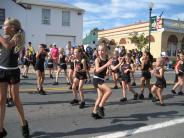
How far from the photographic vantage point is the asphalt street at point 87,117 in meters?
7.51

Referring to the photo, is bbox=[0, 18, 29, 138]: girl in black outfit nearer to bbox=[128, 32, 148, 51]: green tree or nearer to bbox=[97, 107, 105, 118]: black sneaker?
bbox=[97, 107, 105, 118]: black sneaker

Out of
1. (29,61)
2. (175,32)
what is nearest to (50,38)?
(175,32)

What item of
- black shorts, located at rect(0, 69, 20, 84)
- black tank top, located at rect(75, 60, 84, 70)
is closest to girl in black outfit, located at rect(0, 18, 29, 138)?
black shorts, located at rect(0, 69, 20, 84)

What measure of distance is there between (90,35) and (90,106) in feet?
155

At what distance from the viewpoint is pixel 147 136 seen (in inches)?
289

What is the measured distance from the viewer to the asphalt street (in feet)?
24.6

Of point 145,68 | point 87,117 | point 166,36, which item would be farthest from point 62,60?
point 166,36

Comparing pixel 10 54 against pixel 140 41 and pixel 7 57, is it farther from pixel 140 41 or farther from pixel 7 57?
pixel 140 41

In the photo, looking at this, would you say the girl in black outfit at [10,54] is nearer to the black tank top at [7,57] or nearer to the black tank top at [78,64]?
the black tank top at [7,57]

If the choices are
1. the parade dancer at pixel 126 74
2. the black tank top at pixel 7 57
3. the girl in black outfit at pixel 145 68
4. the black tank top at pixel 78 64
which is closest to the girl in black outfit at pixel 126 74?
the parade dancer at pixel 126 74

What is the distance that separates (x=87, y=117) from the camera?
354 inches

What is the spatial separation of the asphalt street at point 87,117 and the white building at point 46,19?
72.8 feet

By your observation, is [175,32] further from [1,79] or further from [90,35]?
[1,79]

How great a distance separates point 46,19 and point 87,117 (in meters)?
27.5
